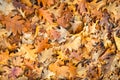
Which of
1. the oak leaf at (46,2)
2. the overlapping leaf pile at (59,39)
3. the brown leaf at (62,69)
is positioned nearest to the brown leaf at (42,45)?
the overlapping leaf pile at (59,39)

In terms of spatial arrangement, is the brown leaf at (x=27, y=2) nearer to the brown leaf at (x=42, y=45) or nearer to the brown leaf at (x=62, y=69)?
the brown leaf at (x=42, y=45)

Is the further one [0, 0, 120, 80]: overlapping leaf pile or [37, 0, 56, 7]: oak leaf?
[37, 0, 56, 7]: oak leaf

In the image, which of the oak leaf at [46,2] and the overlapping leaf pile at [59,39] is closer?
the overlapping leaf pile at [59,39]

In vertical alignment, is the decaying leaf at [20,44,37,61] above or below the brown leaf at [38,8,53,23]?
below

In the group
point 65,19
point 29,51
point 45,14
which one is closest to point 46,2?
point 45,14

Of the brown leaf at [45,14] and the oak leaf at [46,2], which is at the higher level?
the oak leaf at [46,2]

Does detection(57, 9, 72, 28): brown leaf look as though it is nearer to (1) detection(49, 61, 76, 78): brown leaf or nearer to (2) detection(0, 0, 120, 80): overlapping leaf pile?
(2) detection(0, 0, 120, 80): overlapping leaf pile

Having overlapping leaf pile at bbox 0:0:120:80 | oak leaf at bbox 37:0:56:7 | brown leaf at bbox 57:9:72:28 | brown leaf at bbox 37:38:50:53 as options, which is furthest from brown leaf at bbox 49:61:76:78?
oak leaf at bbox 37:0:56:7

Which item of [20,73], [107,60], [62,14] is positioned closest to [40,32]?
[62,14]
